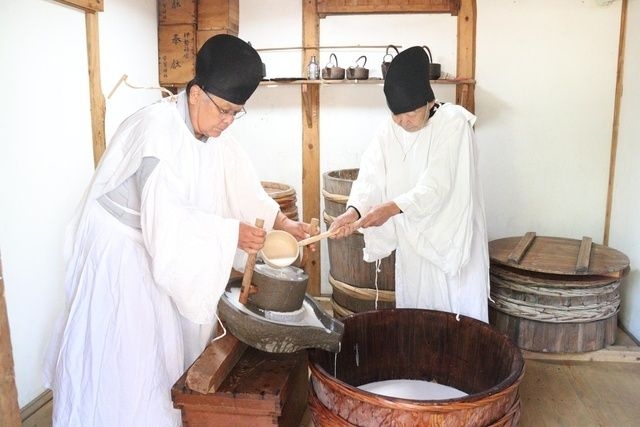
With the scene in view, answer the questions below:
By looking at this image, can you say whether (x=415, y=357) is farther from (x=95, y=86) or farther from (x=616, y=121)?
(x=616, y=121)

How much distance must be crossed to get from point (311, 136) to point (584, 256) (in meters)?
2.27

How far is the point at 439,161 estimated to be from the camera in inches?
108

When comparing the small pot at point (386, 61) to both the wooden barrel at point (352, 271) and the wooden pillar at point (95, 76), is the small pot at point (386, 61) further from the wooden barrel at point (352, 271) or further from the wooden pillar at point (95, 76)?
the wooden pillar at point (95, 76)

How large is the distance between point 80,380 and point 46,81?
1.67 metres

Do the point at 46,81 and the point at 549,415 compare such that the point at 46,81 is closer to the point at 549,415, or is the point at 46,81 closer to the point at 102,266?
the point at 102,266

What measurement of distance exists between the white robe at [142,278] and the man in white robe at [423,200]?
75cm

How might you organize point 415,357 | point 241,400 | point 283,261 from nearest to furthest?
point 241,400
point 283,261
point 415,357

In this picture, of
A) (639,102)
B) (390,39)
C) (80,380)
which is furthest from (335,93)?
(80,380)

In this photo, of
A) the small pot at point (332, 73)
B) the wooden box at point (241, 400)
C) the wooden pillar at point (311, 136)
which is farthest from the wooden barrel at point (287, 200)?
the wooden box at point (241, 400)

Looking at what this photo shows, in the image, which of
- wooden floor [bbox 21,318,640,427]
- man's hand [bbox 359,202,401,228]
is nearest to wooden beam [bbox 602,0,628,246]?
wooden floor [bbox 21,318,640,427]

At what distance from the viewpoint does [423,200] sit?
269cm

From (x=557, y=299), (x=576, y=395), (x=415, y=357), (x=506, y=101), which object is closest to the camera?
(x=415, y=357)

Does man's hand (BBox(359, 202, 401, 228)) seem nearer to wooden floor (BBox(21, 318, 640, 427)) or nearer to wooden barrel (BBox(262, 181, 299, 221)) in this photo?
wooden floor (BBox(21, 318, 640, 427))

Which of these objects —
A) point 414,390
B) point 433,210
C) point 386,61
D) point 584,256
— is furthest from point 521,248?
point 386,61
